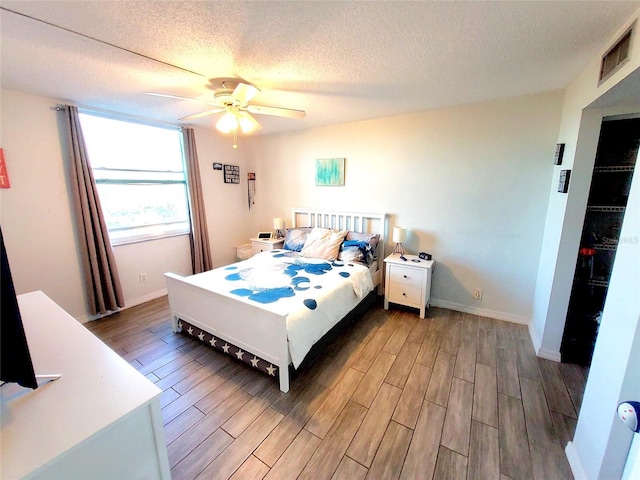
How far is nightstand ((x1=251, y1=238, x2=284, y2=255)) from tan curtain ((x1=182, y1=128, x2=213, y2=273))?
0.70 m

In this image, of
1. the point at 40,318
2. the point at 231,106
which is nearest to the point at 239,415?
the point at 40,318

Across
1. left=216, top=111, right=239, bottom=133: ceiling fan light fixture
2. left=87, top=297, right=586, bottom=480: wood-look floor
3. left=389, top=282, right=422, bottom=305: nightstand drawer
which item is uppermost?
left=216, top=111, right=239, bottom=133: ceiling fan light fixture

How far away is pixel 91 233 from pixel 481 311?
442 cm

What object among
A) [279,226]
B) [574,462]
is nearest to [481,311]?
[574,462]

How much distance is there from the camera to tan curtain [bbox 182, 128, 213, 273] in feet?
11.8

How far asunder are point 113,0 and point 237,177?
3202 millimetres

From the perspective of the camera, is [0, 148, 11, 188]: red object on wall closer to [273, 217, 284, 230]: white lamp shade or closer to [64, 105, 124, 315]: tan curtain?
[64, 105, 124, 315]: tan curtain

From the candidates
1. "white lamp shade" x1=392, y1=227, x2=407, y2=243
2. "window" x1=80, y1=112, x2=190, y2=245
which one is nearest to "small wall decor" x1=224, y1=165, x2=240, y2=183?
"window" x1=80, y1=112, x2=190, y2=245

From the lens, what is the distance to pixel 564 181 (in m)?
2.05

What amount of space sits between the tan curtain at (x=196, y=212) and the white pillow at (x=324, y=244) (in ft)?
5.22

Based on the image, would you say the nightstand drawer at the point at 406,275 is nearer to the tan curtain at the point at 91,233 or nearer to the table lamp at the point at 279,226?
the table lamp at the point at 279,226

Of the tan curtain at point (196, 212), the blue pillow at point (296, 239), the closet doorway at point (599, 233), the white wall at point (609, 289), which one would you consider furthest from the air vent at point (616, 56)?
the tan curtain at point (196, 212)

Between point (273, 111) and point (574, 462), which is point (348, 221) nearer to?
point (273, 111)

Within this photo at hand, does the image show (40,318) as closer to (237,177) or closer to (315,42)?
(315,42)
